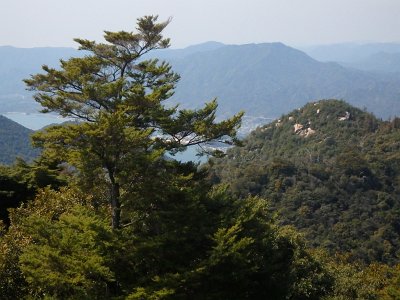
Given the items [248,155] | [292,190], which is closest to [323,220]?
[292,190]

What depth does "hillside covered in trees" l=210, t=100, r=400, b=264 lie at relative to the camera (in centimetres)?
5128

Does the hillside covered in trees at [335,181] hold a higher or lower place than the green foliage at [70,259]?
higher

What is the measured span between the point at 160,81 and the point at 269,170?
53017 mm

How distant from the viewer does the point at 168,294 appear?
9.90m

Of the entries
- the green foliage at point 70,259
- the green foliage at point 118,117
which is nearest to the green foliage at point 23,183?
the green foliage at point 118,117

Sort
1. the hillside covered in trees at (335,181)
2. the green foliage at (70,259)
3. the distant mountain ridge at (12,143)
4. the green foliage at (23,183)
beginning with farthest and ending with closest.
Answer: the distant mountain ridge at (12,143) < the hillside covered in trees at (335,181) < the green foliage at (23,183) < the green foliage at (70,259)

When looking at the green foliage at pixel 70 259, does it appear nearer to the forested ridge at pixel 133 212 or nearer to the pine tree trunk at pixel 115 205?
the forested ridge at pixel 133 212

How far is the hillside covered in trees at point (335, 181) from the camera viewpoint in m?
51.3

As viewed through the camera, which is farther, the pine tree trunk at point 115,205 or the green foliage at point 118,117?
the pine tree trunk at point 115,205

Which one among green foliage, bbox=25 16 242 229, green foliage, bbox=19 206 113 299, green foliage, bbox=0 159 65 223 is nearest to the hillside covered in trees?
green foliage, bbox=0 159 65 223

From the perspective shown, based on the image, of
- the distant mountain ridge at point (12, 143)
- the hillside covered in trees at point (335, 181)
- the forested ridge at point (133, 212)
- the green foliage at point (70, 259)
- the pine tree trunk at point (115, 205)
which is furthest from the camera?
the distant mountain ridge at point (12, 143)

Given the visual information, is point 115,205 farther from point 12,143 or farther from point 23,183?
point 12,143

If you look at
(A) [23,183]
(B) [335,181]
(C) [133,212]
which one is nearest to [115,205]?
(C) [133,212]

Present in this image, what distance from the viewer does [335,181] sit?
63500mm
